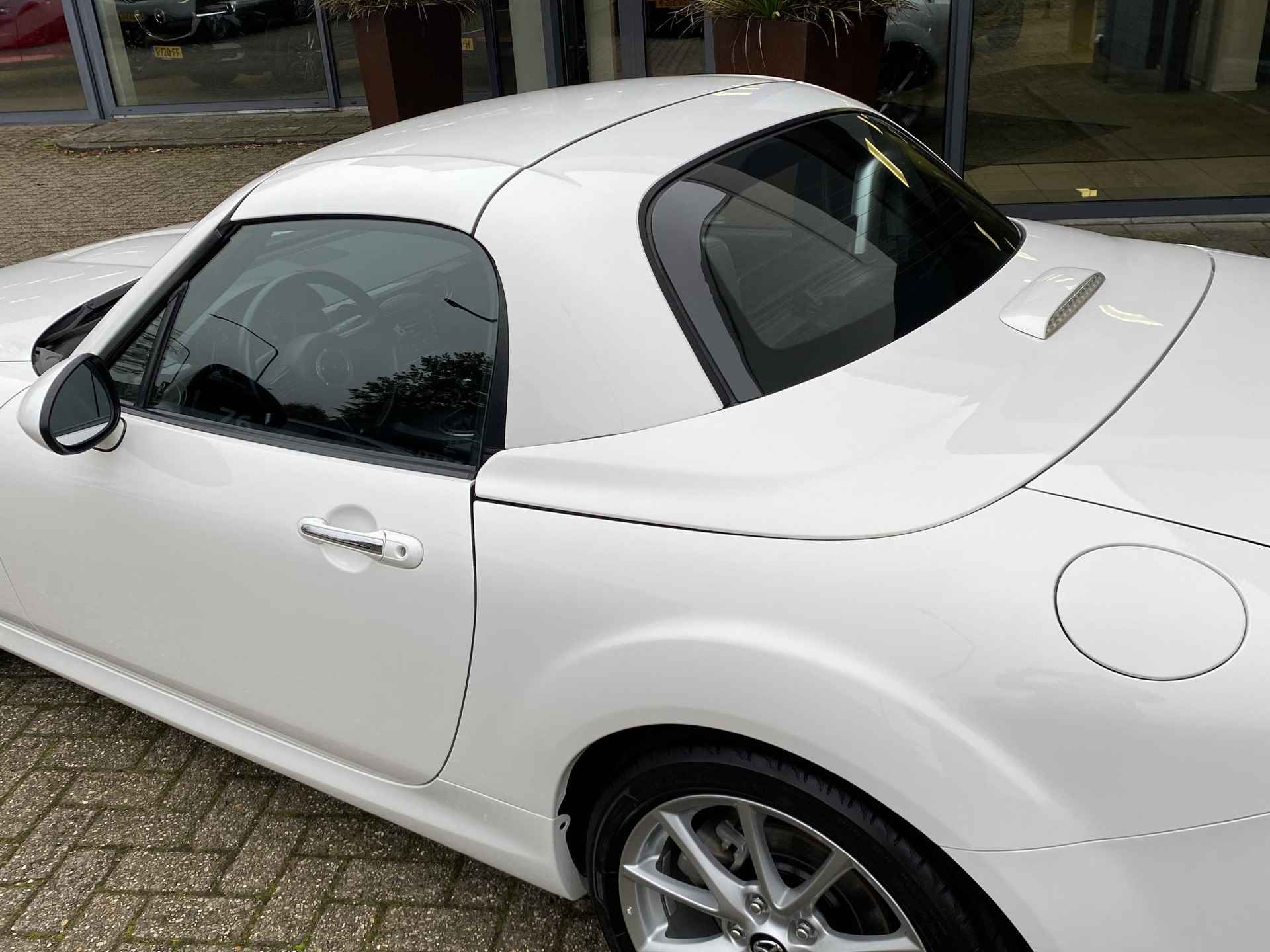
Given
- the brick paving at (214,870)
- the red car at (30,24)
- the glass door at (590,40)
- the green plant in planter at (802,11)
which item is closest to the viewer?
the brick paving at (214,870)

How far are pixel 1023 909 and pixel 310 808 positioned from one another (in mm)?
1940

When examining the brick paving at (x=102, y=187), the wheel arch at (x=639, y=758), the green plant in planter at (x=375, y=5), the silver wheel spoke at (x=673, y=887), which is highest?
the green plant in planter at (x=375, y=5)

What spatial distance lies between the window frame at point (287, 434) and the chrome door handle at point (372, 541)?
13 centimetres

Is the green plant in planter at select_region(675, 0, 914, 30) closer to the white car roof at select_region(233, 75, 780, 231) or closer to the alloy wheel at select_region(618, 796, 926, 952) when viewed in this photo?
the white car roof at select_region(233, 75, 780, 231)

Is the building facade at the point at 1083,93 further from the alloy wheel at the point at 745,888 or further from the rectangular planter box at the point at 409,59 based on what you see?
the alloy wheel at the point at 745,888

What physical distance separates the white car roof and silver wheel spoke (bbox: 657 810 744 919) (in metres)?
1.13

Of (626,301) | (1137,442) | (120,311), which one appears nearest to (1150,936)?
(1137,442)

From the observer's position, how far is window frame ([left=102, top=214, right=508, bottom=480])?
2033mm

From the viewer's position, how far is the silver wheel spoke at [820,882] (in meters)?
1.75

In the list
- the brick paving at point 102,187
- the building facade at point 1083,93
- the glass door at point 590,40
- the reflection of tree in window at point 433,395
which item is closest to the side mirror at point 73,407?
the reflection of tree in window at point 433,395

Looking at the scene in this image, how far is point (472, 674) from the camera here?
6.59 feet

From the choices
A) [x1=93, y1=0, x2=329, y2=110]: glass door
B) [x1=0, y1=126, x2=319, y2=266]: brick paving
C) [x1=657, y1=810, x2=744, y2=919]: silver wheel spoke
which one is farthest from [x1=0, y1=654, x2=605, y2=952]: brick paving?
[x1=93, y1=0, x2=329, y2=110]: glass door

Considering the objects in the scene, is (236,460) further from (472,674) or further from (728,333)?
(728,333)

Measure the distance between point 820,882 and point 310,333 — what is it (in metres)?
1.52
